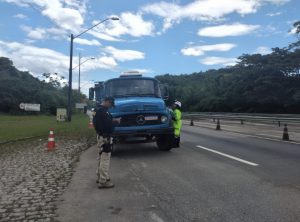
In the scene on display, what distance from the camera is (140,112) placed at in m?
13.9

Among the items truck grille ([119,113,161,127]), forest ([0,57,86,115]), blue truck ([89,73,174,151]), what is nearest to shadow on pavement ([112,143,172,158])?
blue truck ([89,73,174,151])

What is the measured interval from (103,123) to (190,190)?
2374 millimetres

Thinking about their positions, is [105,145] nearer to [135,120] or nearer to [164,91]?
[135,120]

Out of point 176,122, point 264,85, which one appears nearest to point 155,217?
point 176,122

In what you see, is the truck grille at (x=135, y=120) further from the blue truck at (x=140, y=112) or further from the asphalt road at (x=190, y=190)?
the asphalt road at (x=190, y=190)

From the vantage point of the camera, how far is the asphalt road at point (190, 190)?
21.7ft

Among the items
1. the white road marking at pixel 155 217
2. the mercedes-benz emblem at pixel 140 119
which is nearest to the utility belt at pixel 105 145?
the white road marking at pixel 155 217

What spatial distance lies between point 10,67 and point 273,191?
115000 millimetres

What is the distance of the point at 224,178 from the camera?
940cm

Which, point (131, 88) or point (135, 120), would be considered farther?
point (131, 88)

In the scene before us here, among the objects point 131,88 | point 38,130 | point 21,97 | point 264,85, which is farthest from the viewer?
point 21,97

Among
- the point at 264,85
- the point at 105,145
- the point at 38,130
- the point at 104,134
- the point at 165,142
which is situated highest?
the point at 264,85

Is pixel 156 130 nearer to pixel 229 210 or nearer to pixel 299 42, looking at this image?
pixel 229 210

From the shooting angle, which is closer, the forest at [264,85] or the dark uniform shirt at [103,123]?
the dark uniform shirt at [103,123]
